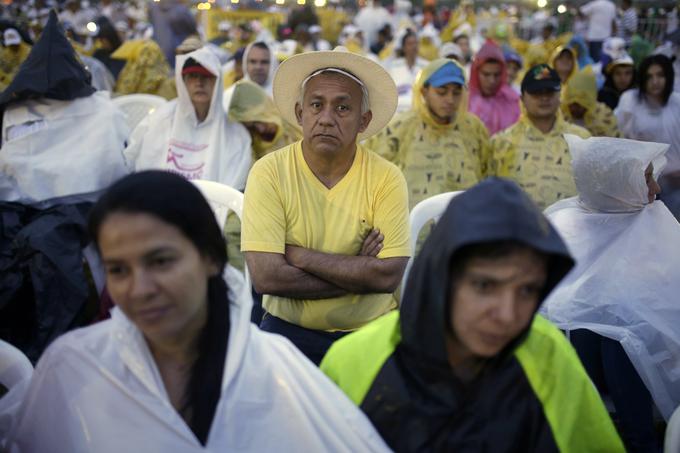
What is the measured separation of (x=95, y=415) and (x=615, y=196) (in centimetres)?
265

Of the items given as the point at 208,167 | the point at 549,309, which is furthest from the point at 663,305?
the point at 208,167

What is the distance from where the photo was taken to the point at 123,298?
1.89 meters

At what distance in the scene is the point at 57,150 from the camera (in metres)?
4.90

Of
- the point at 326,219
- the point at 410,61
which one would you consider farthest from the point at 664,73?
the point at 410,61

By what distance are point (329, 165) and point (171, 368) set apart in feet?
4.58

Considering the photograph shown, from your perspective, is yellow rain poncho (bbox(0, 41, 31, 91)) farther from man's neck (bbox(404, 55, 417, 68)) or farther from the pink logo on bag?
man's neck (bbox(404, 55, 417, 68))

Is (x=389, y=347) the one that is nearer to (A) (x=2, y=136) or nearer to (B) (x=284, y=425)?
(B) (x=284, y=425)

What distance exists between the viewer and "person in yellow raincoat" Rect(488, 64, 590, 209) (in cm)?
520

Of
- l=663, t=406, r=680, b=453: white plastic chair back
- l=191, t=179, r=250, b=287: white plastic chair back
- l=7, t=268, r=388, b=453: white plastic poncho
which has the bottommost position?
l=663, t=406, r=680, b=453: white plastic chair back

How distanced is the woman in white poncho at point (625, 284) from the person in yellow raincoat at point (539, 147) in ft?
4.70

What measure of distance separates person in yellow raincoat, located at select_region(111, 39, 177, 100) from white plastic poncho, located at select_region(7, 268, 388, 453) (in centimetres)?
644

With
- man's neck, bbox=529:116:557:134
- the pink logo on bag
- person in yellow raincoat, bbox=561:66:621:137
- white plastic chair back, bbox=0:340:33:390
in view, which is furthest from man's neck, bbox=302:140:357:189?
person in yellow raincoat, bbox=561:66:621:137

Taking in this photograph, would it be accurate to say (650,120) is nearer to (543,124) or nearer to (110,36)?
(543,124)

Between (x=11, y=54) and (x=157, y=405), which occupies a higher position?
(x=11, y=54)
